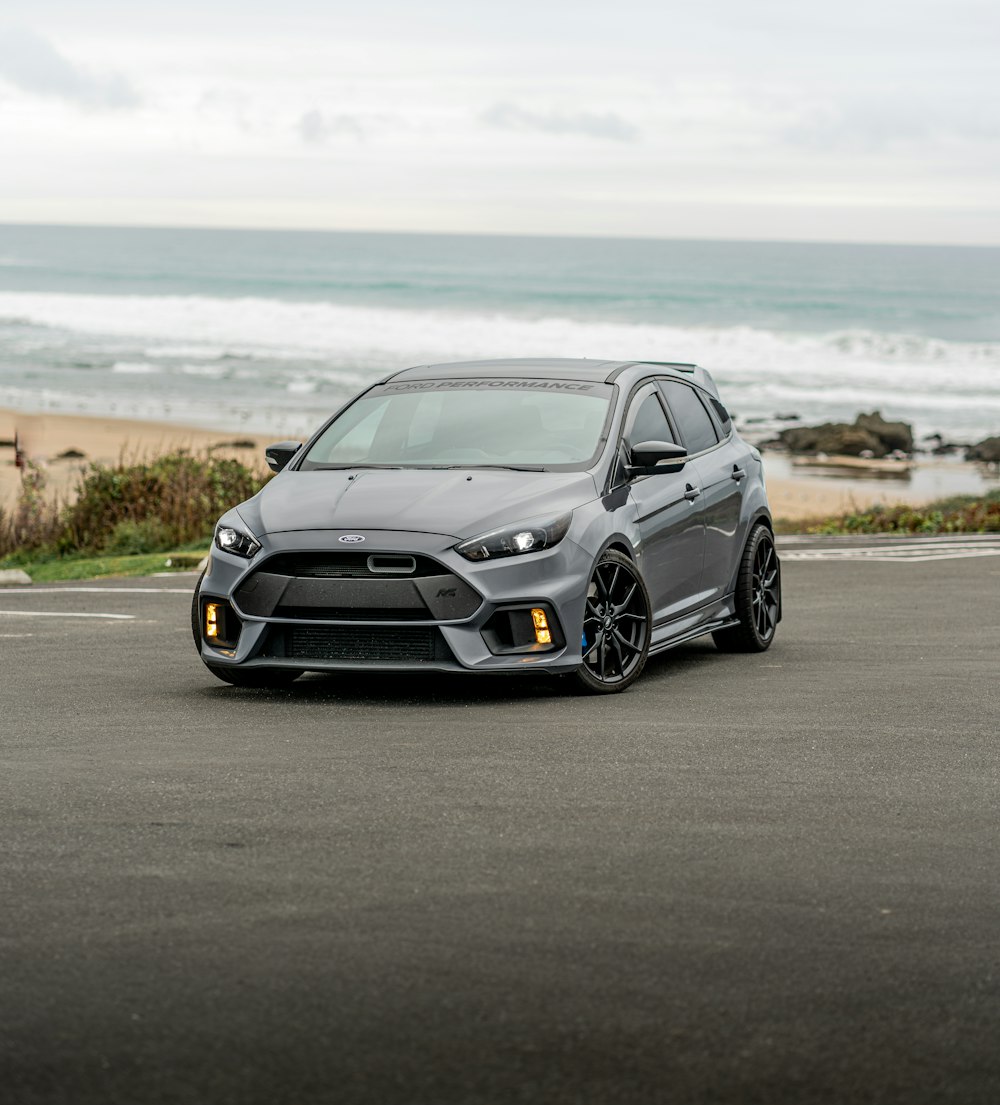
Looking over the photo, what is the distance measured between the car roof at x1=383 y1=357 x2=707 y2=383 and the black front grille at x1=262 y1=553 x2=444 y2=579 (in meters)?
2.00

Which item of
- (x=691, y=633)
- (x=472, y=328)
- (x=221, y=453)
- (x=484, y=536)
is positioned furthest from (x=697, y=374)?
(x=472, y=328)

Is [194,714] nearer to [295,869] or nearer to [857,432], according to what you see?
[295,869]

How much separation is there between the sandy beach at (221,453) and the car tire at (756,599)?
14.8m

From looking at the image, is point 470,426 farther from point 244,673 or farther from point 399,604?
point 244,673

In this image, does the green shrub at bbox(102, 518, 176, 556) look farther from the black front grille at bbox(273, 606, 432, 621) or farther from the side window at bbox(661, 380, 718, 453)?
the black front grille at bbox(273, 606, 432, 621)

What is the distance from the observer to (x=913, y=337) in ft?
236

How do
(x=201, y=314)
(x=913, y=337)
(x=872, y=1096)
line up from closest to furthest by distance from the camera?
(x=872, y=1096)
(x=913, y=337)
(x=201, y=314)

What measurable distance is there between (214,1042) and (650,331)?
76.1 m

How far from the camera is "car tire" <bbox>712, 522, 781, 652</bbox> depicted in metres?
11.6

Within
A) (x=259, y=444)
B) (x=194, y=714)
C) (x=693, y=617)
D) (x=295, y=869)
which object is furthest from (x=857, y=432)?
(x=295, y=869)

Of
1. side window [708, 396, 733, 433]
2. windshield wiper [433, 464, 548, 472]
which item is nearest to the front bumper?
windshield wiper [433, 464, 548, 472]

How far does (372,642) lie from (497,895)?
12.5 feet

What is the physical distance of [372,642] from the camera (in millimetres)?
9180

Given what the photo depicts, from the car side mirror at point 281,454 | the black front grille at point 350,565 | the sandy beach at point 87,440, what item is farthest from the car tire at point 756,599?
the sandy beach at point 87,440
